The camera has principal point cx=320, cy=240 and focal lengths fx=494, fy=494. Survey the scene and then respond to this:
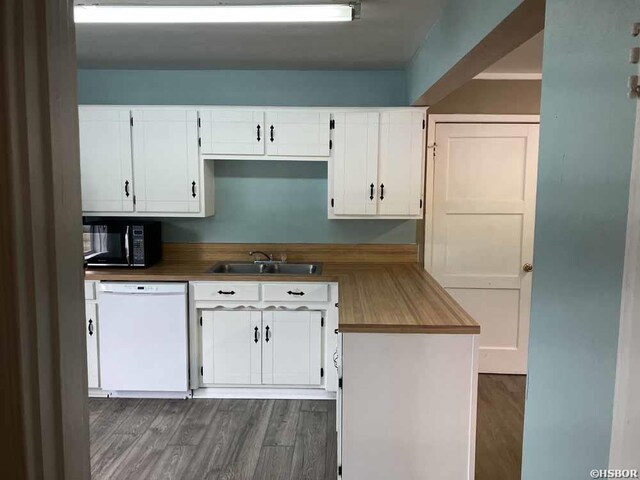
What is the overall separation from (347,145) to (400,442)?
206cm

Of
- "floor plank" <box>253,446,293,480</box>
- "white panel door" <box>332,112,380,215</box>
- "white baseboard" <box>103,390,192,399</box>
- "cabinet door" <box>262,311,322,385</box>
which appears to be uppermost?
"white panel door" <box>332,112,380,215</box>

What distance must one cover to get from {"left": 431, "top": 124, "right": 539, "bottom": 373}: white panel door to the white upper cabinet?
397mm

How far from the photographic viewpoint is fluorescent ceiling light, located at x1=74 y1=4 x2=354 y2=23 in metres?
2.31

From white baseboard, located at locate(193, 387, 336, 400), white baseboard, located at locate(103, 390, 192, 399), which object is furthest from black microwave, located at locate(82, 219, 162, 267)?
white baseboard, located at locate(193, 387, 336, 400)

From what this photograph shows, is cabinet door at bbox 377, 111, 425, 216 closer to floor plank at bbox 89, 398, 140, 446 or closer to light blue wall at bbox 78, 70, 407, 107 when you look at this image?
light blue wall at bbox 78, 70, 407, 107

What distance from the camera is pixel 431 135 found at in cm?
386

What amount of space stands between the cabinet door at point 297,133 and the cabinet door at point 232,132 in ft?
0.24

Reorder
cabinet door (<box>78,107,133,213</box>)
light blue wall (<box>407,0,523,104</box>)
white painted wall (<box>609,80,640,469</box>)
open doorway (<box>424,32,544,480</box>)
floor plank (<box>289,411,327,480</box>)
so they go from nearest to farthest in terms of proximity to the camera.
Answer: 1. white painted wall (<box>609,80,640,469</box>)
2. light blue wall (<box>407,0,523,104</box>)
3. floor plank (<box>289,411,327,480</box>)
4. cabinet door (<box>78,107,133,213</box>)
5. open doorway (<box>424,32,544,480</box>)

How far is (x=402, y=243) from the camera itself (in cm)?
399

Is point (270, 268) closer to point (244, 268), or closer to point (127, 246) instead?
point (244, 268)

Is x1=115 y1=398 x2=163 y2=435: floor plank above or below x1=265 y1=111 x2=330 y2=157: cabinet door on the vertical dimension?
below

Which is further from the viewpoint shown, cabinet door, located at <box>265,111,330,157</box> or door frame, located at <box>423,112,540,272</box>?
door frame, located at <box>423,112,540,272</box>

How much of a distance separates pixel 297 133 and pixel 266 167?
0.51 metres

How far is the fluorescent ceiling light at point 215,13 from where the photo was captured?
231cm
